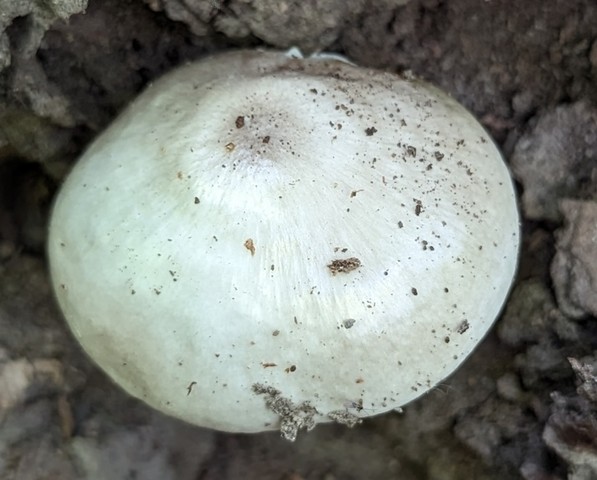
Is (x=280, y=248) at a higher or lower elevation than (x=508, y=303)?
higher

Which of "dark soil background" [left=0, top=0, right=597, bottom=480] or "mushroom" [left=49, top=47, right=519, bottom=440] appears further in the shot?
"dark soil background" [left=0, top=0, right=597, bottom=480]

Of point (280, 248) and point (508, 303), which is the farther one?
point (508, 303)

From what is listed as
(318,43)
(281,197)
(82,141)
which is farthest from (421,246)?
(82,141)

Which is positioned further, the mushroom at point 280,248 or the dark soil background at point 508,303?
the dark soil background at point 508,303
